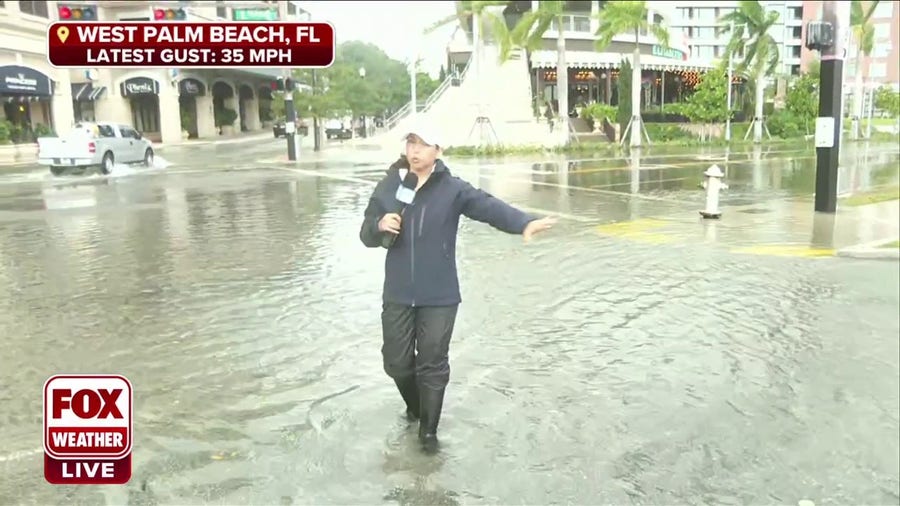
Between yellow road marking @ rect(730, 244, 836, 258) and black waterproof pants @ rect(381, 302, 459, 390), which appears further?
yellow road marking @ rect(730, 244, 836, 258)

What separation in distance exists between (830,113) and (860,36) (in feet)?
2.64

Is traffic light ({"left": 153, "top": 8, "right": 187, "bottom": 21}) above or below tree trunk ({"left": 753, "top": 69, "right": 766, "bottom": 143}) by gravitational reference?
above

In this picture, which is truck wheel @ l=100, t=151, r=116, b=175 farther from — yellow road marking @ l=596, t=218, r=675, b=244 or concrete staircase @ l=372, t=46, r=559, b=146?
yellow road marking @ l=596, t=218, r=675, b=244

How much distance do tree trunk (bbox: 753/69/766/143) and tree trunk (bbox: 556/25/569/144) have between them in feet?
3.79

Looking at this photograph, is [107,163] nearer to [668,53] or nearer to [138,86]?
[138,86]

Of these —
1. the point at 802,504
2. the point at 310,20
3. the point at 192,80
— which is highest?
the point at 310,20

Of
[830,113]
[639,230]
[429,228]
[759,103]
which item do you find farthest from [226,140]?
[639,230]

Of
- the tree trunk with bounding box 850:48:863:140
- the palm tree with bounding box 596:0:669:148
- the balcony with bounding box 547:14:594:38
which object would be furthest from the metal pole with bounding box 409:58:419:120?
the tree trunk with bounding box 850:48:863:140

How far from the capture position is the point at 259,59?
2188 millimetres

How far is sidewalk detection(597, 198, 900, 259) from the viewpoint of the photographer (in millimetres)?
5855

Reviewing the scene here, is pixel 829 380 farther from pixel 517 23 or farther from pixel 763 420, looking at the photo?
pixel 517 23

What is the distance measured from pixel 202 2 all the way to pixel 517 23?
4.88ft

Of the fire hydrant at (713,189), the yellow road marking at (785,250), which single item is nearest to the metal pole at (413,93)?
the fire hydrant at (713,189)

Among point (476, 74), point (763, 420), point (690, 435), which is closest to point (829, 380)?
point (763, 420)
